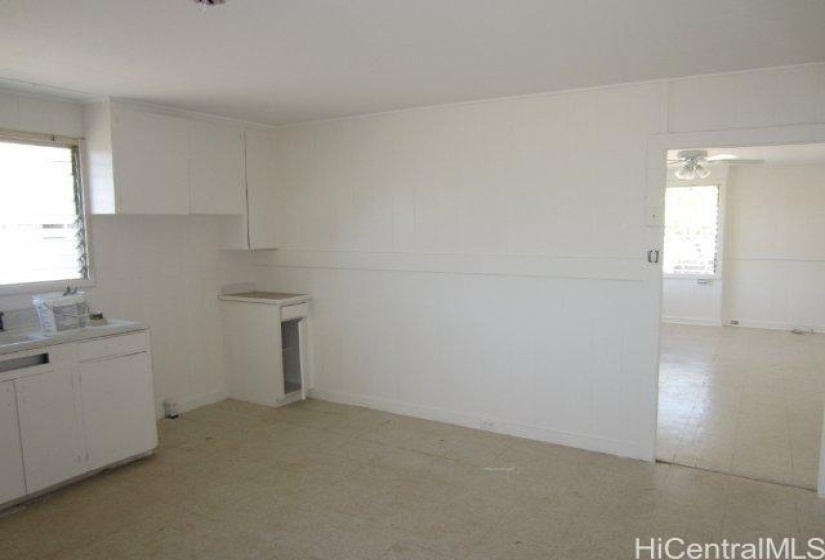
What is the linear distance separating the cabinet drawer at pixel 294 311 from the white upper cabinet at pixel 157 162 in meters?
0.95

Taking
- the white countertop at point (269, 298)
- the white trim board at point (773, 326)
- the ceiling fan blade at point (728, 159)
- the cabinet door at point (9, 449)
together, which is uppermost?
the ceiling fan blade at point (728, 159)

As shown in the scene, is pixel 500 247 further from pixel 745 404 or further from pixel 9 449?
pixel 9 449

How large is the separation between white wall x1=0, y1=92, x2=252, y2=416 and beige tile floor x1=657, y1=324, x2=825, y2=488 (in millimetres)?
3725

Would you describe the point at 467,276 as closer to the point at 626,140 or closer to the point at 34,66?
the point at 626,140

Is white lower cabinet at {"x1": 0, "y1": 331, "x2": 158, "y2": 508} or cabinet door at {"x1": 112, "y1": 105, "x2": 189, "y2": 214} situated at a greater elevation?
cabinet door at {"x1": 112, "y1": 105, "x2": 189, "y2": 214}

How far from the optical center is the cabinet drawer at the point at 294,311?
472 centimetres

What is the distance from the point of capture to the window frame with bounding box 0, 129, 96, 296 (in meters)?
3.59

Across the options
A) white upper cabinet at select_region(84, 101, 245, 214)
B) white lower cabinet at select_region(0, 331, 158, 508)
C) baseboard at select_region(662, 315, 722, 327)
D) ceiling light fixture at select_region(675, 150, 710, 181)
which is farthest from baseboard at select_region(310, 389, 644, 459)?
baseboard at select_region(662, 315, 722, 327)

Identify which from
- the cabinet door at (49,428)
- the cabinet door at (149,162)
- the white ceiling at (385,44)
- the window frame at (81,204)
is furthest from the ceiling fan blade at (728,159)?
the cabinet door at (49,428)

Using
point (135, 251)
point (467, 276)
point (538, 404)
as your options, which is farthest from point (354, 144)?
point (538, 404)

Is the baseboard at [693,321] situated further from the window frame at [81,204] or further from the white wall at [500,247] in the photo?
the window frame at [81,204]

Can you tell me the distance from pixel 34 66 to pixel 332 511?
2947 millimetres

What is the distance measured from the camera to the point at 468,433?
13.5 ft

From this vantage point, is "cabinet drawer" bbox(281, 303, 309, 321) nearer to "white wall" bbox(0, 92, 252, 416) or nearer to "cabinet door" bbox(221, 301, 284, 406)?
"cabinet door" bbox(221, 301, 284, 406)
